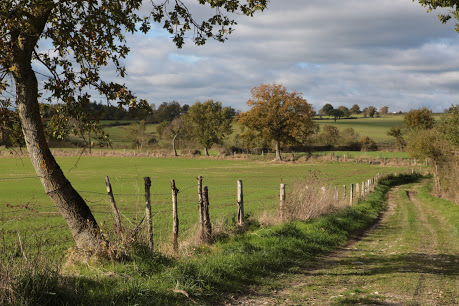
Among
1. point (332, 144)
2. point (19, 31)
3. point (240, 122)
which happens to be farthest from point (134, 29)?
point (332, 144)

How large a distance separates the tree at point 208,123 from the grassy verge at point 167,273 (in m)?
91.6

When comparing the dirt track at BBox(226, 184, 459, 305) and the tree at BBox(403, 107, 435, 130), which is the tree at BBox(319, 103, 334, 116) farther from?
the dirt track at BBox(226, 184, 459, 305)

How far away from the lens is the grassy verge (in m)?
5.80

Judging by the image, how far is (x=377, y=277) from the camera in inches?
361

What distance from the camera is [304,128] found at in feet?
276

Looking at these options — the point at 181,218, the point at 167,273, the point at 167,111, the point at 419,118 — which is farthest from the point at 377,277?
the point at 167,111

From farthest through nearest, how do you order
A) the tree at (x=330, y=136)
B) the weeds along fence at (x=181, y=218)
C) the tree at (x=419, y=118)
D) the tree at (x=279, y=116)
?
the tree at (x=330, y=136) → the tree at (x=419, y=118) → the tree at (x=279, y=116) → the weeds along fence at (x=181, y=218)

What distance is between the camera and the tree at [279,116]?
8256 centimetres

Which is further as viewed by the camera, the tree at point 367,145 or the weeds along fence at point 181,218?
the tree at point 367,145

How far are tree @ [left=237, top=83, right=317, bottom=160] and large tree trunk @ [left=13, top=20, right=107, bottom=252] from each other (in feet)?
243

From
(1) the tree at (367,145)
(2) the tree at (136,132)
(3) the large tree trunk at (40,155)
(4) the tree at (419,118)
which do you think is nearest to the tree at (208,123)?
(2) the tree at (136,132)

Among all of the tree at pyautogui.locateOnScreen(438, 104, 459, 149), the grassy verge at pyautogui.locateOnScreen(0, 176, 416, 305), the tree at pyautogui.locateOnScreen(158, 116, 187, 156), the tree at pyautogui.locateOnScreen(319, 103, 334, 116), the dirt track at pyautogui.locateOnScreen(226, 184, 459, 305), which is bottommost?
the dirt track at pyautogui.locateOnScreen(226, 184, 459, 305)

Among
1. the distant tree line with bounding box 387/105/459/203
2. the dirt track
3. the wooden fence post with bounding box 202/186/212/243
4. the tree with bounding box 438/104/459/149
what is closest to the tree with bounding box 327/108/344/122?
the distant tree line with bounding box 387/105/459/203

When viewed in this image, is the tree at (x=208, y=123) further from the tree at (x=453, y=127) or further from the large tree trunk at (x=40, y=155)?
the large tree trunk at (x=40, y=155)
